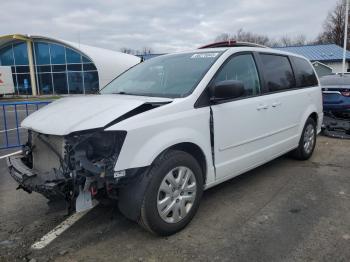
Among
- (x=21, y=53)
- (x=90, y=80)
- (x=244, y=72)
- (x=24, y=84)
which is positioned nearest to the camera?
(x=244, y=72)

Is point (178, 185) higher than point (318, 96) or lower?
lower

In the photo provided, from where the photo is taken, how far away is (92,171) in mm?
2846

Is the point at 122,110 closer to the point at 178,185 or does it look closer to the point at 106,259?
the point at 178,185

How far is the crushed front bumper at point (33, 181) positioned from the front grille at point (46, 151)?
0.35 ft

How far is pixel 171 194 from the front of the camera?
3275mm

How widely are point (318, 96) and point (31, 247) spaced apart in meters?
5.12

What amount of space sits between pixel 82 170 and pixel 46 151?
0.72 m

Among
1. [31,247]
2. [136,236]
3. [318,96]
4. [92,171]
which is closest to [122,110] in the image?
[92,171]

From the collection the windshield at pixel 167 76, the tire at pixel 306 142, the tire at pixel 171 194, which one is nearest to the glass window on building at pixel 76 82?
the tire at pixel 306 142

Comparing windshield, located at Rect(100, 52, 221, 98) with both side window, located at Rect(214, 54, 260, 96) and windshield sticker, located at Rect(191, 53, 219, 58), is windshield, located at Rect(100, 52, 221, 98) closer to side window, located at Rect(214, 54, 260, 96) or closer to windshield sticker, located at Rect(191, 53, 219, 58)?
windshield sticker, located at Rect(191, 53, 219, 58)

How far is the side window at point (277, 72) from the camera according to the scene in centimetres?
470

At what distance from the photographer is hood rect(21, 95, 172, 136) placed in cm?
296

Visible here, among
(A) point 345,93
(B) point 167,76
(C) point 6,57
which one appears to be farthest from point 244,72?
(C) point 6,57

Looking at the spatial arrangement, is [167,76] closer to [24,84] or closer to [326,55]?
[24,84]
